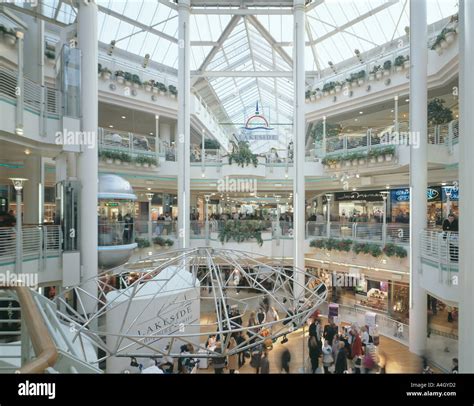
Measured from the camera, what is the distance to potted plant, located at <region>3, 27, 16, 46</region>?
8828mm

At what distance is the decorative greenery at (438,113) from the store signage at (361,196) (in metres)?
7.01

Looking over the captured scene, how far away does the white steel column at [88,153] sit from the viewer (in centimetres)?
858

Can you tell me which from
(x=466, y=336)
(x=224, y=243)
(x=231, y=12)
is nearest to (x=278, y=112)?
(x=231, y=12)

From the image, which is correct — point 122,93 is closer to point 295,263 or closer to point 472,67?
point 295,263

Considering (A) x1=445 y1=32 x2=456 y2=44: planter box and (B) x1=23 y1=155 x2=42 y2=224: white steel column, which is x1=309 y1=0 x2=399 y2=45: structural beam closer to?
(A) x1=445 y1=32 x2=456 y2=44: planter box

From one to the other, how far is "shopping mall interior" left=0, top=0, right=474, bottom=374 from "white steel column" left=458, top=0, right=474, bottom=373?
29mm

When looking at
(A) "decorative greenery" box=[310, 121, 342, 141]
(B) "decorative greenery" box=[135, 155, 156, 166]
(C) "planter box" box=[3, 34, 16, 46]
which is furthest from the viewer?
(A) "decorative greenery" box=[310, 121, 342, 141]

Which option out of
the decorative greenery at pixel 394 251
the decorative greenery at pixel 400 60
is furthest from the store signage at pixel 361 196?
the decorative greenery at pixel 394 251

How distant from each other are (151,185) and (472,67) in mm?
14538

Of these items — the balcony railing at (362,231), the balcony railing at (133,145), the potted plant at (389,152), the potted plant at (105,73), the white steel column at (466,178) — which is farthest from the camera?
the potted plant at (105,73)

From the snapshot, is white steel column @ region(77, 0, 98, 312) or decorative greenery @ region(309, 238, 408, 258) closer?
white steel column @ region(77, 0, 98, 312)

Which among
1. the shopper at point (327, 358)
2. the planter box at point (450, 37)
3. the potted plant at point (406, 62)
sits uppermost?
the potted plant at point (406, 62)

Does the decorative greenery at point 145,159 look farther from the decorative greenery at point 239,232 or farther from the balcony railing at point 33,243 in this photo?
the balcony railing at point 33,243

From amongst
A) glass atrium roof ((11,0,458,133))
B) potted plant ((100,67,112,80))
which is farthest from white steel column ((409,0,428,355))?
potted plant ((100,67,112,80))
